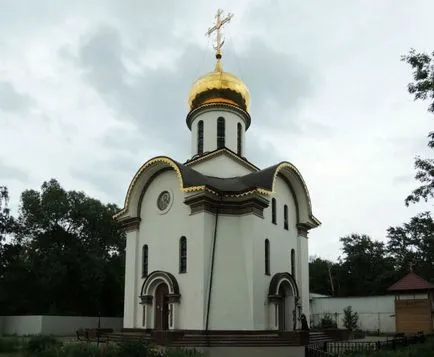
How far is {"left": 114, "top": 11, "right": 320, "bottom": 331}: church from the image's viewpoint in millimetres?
19609

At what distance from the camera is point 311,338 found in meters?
20.0

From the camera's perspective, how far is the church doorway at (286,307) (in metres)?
21.7

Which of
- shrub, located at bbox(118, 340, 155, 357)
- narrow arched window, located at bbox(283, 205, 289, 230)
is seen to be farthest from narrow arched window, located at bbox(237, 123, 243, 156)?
shrub, located at bbox(118, 340, 155, 357)

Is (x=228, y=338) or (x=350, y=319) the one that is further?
(x=350, y=319)

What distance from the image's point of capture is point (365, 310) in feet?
108

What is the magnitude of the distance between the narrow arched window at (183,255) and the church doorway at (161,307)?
118cm

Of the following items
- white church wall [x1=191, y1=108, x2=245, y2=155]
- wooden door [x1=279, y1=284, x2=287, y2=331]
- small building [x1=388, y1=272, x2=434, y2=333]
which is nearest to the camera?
wooden door [x1=279, y1=284, x2=287, y2=331]

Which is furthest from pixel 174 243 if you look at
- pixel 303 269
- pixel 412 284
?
pixel 412 284

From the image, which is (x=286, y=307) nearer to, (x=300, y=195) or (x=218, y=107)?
(x=300, y=195)

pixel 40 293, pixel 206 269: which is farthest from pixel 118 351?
pixel 40 293

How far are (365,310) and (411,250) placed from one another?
62.9 feet

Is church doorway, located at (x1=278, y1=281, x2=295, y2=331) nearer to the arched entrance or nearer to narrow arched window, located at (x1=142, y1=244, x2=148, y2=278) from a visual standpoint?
the arched entrance

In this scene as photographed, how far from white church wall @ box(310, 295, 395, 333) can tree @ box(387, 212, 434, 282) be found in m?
11.6

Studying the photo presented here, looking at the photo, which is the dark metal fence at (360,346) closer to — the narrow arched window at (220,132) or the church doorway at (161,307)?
the church doorway at (161,307)
